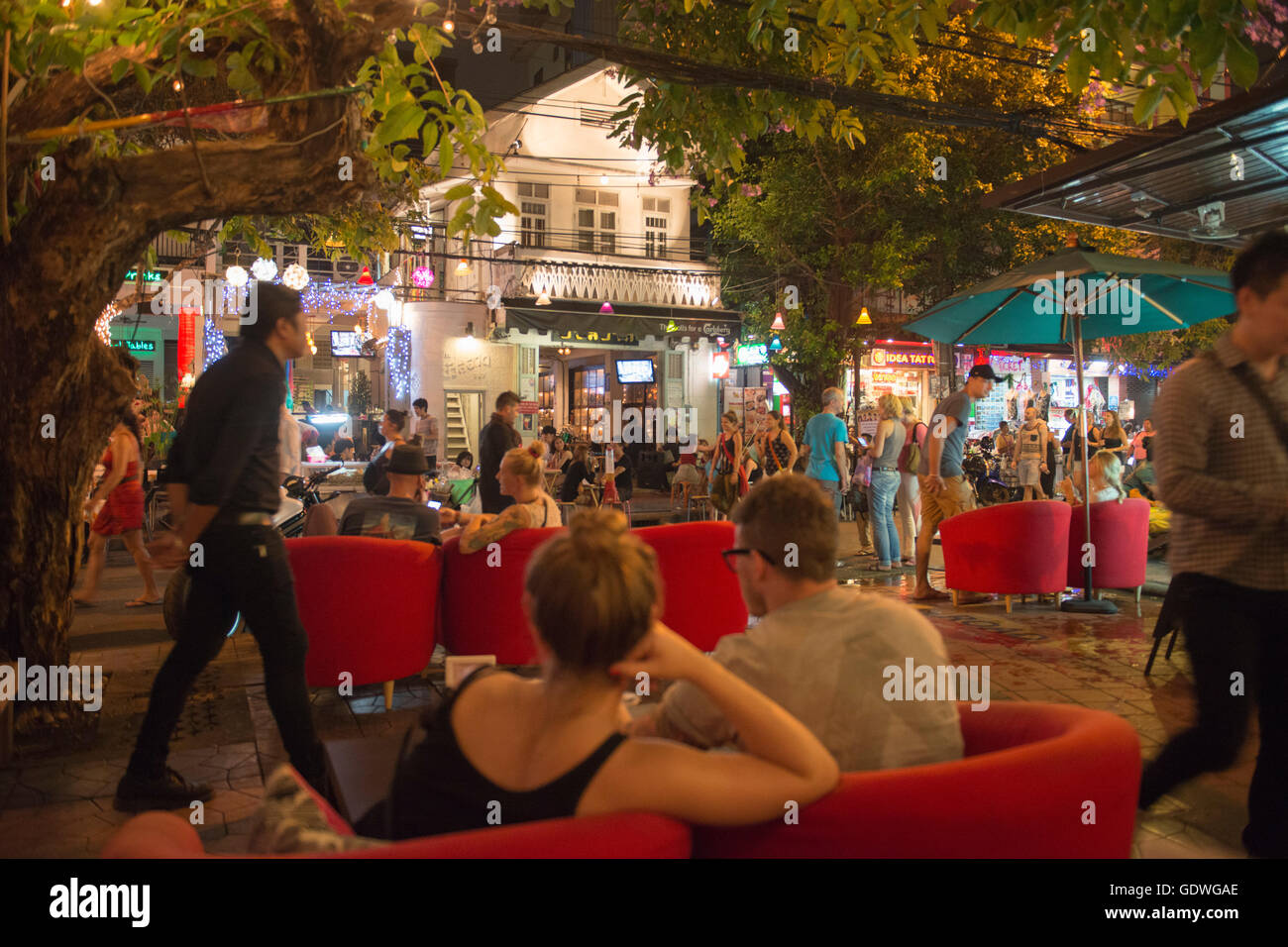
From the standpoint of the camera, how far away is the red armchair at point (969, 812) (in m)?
1.52

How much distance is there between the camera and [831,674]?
1.93m

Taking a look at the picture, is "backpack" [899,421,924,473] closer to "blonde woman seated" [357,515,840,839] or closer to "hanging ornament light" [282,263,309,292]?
"blonde woman seated" [357,515,840,839]

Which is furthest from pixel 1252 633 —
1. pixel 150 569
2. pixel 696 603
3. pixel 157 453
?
pixel 157 453

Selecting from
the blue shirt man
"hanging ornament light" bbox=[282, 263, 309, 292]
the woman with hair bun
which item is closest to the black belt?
the woman with hair bun

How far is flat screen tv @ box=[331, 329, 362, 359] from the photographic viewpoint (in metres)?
23.2

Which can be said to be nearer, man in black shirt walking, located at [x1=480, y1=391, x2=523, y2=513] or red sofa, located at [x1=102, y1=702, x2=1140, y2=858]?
red sofa, located at [x1=102, y1=702, x2=1140, y2=858]

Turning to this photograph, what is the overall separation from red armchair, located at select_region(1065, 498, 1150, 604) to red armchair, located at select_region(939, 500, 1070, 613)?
12.8 inches

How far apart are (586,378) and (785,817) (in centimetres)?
2710

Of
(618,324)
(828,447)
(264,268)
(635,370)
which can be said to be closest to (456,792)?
(828,447)

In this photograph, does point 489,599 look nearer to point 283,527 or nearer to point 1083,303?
point 283,527

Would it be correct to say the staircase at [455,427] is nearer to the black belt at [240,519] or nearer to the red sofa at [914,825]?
the black belt at [240,519]

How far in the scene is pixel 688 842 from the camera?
57.4 inches

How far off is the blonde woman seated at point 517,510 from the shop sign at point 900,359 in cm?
1670

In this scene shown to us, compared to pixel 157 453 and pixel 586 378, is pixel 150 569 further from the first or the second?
pixel 586 378
